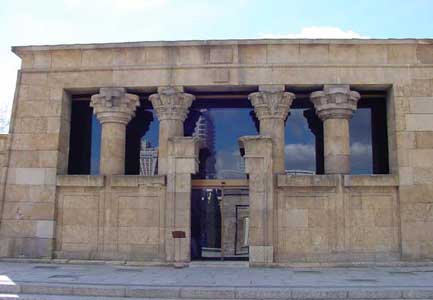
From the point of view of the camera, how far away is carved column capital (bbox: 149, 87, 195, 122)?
1656 centimetres

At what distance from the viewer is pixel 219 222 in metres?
16.6

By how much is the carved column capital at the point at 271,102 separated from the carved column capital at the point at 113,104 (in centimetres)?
411

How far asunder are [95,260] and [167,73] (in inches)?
256

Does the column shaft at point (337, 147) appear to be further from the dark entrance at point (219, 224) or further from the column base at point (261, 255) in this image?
the column base at point (261, 255)

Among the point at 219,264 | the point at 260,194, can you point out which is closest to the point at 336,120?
the point at 260,194

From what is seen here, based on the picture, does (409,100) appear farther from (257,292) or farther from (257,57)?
(257,292)

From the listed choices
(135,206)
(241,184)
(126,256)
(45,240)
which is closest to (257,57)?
(241,184)

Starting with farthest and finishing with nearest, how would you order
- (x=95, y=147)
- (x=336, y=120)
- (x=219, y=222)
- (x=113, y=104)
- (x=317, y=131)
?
(x=95, y=147)
(x=317, y=131)
(x=113, y=104)
(x=219, y=222)
(x=336, y=120)

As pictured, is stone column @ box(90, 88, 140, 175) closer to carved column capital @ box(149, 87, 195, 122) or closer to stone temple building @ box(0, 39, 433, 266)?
stone temple building @ box(0, 39, 433, 266)

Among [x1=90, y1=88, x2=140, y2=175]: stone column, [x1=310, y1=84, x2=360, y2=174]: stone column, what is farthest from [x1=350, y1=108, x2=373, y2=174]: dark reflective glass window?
[x1=90, y1=88, x2=140, y2=175]: stone column

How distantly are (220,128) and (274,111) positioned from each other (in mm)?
2341

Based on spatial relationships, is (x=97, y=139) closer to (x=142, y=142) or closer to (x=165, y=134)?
(x=142, y=142)

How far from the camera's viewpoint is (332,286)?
458 inches

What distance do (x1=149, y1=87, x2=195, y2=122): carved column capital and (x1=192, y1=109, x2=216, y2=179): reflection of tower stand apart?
1.16 meters
